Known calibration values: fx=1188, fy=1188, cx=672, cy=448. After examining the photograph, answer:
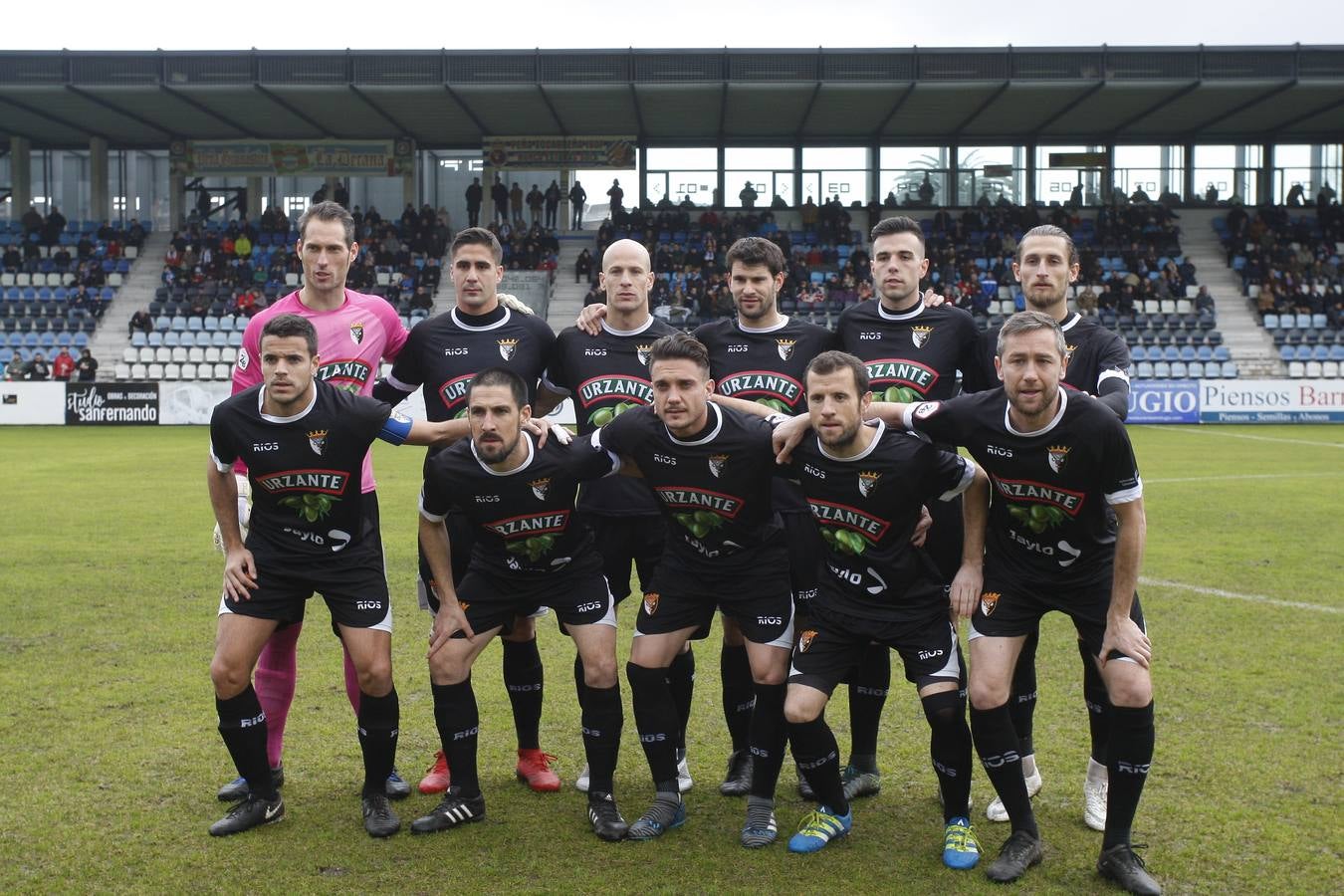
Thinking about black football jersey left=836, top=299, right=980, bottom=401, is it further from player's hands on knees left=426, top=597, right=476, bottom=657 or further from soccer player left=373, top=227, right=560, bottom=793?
player's hands on knees left=426, top=597, right=476, bottom=657

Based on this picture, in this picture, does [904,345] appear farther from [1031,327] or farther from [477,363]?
[477,363]

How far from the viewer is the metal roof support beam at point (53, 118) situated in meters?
33.1

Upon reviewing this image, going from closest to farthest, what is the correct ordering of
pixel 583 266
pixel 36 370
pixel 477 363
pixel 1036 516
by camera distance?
1. pixel 1036 516
2. pixel 477 363
3. pixel 36 370
4. pixel 583 266

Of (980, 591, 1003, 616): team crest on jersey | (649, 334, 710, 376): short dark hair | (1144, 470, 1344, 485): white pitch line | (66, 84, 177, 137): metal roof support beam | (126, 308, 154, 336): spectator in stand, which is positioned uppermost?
(66, 84, 177, 137): metal roof support beam

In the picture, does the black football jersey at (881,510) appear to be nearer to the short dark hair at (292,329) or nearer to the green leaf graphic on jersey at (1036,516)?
the green leaf graphic on jersey at (1036,516)

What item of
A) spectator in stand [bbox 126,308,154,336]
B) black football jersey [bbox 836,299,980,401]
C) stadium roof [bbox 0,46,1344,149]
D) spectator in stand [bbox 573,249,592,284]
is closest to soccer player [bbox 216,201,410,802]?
black football jersey [bbox 836,299,980,401]

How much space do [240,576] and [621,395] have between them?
187cm

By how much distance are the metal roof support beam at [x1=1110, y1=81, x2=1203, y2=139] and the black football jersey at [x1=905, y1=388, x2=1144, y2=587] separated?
30.3 m

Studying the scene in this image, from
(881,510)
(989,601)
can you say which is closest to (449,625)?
(881,510)

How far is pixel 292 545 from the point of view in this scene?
489 centimetres

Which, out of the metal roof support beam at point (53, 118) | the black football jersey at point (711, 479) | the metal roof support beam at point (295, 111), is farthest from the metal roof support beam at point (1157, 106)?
the metal roof support beam at point (53, 118)

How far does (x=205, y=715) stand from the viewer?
5.98 metres

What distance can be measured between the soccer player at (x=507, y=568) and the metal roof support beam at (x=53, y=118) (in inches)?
1333

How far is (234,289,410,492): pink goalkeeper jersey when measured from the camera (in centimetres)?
Answer: 543
